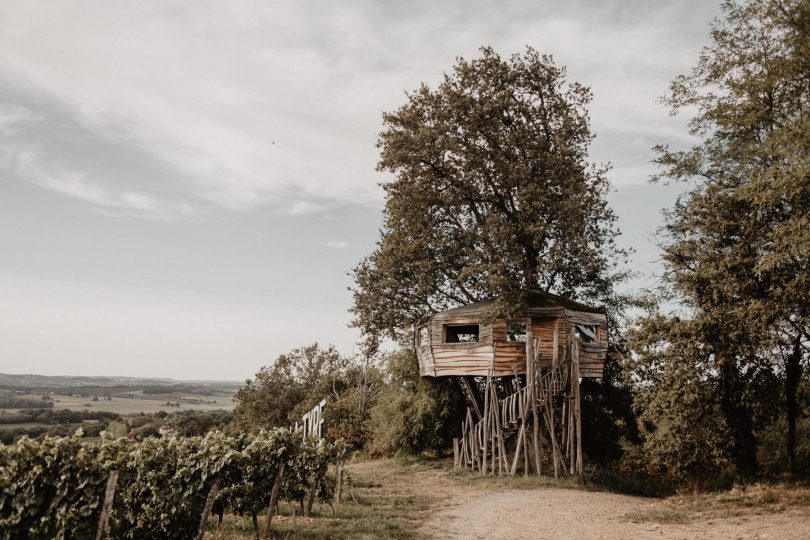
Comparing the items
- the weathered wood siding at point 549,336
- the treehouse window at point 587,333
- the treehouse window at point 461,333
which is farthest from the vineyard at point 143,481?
the treehouse window at point 587,333

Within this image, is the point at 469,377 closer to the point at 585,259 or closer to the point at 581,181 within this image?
the point at 585,259

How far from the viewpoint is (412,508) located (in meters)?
14.3

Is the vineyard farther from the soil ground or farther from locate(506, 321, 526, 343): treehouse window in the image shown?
locate(506, 321, 526, 343): treehouse window

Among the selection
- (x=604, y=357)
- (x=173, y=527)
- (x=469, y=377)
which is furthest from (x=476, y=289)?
(x=173, y=527)

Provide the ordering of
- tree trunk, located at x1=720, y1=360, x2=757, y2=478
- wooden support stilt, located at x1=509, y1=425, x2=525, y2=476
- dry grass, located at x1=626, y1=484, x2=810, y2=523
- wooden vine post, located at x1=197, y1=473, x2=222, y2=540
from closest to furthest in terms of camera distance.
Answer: wooden vine post, located at x1=197, y1=473, x2=222, y2=540
dry grass, located at x1=626, y1=484, x2=810, y2=523
tree trunk, located at x1=720, y1=360, x2=757, y2=478
wooden support stilt, located at x1=509, y1=425, x2=525, y2=476

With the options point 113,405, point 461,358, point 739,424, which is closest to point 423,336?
point 461,358

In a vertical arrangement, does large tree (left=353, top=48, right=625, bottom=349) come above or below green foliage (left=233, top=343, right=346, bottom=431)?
above

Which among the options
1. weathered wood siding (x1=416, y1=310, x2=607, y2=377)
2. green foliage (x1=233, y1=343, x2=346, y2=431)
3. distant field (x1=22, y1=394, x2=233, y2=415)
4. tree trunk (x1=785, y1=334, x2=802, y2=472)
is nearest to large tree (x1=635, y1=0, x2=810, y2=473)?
tree trunk (x1=785, y1=334, x2=802, y2=472)

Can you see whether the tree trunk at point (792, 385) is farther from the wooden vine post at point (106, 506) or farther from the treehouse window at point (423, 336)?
the wooden vine post at point (106, 506)

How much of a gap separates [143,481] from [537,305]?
15128 mm

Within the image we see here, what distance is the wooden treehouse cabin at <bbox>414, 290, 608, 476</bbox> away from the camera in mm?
20328

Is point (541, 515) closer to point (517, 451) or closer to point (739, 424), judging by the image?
point (517, 451)

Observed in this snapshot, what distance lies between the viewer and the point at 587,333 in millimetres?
23000

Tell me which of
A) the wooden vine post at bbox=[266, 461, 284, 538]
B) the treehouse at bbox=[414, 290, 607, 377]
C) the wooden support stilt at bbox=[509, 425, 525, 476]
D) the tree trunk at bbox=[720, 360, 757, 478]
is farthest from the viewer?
the treehouse at bbox=[414, 290, 607, 377]
